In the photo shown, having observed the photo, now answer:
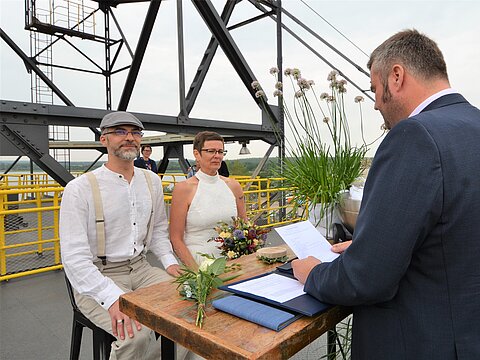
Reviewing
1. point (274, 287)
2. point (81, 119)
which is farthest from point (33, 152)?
point (274, 287)

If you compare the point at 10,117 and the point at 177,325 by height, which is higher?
the point at 10,117

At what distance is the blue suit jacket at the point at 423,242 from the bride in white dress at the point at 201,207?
1.66m

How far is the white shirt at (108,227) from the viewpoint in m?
1.80

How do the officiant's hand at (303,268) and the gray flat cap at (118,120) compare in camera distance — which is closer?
the officiant's hand at (303,268)

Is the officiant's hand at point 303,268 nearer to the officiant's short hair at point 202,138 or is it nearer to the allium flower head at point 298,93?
the allium flower head at point 298,93

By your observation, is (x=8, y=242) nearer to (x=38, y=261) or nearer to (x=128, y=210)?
(x=38, y=261)

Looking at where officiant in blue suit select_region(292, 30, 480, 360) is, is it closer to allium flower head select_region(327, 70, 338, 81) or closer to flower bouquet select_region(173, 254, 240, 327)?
flower bouquet select_region(173, 254, 240, 327)

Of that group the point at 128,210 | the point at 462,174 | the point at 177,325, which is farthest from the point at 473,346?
the point at 128,210

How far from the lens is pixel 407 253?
2.76 ft

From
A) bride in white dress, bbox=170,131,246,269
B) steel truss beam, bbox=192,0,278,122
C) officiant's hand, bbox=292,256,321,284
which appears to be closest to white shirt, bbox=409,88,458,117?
officiant's hand, bbox=292,256,321,284

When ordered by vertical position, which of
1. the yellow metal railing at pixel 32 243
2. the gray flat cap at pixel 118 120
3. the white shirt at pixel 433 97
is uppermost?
the gray flat cap at pixel 118 120

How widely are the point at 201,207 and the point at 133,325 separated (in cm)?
105

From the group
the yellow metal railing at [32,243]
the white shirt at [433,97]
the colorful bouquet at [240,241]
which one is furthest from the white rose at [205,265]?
the yellow metal railing at [32,243]

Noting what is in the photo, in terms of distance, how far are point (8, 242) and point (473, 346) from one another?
7.97 m
